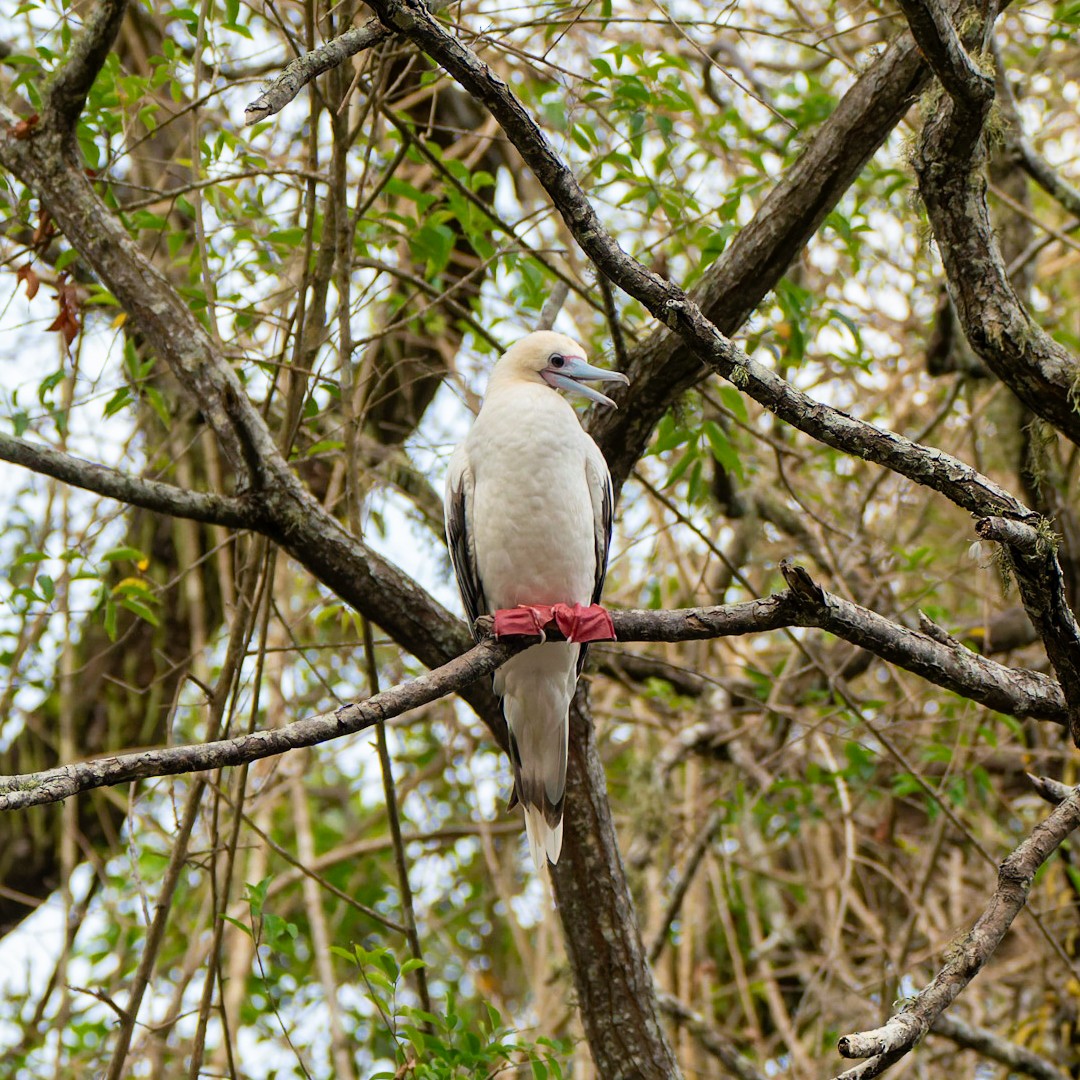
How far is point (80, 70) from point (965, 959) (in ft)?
10.6

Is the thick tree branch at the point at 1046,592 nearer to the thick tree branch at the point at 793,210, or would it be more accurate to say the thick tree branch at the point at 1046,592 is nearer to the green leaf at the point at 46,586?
the thick tree branch at the point at 793,210

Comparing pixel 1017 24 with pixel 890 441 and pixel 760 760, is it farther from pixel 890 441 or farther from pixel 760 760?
pixel 890 441

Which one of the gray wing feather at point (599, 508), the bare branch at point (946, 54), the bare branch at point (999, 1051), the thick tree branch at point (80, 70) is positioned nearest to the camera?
the bare branch at point (946, 54)

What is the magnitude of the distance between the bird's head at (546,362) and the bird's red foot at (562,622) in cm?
84

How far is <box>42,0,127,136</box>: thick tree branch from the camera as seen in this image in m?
3.45

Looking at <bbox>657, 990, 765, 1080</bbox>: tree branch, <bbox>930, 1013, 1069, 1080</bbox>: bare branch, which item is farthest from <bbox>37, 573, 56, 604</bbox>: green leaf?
<bbox>930, 1013, 1069, 1080</bbox>: bare branch

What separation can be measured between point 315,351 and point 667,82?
1454 mm

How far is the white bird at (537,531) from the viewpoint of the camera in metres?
3.79

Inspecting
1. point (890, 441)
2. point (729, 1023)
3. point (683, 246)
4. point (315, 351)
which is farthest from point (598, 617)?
point (729, 1023)

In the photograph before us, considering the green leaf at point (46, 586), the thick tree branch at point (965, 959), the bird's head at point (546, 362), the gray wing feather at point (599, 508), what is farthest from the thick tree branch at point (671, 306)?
the green leaf at point (46, 586)

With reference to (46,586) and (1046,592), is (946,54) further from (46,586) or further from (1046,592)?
(46,586)

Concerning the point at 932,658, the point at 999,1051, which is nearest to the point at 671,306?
the point at 932,658

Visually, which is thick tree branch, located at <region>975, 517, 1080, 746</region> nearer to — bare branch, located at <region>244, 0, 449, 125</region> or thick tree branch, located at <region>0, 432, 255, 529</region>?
bare branch, located at <region>244, 0, 449, 125</region>

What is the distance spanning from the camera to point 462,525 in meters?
4.07
